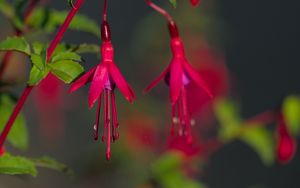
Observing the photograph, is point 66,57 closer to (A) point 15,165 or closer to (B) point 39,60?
(B) point 39,60

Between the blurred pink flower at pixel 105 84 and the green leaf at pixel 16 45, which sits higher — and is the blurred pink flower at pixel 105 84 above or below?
below

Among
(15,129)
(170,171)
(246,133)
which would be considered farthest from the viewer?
(246,133)

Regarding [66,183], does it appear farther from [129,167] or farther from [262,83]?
[262,83]

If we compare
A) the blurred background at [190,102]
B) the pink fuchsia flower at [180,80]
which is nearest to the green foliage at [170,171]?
the blurred background at [190,102]

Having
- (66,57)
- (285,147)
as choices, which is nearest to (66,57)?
(66,57)

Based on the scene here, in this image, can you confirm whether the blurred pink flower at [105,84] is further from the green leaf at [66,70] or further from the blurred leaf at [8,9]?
the blurred leaf at [8,9]
